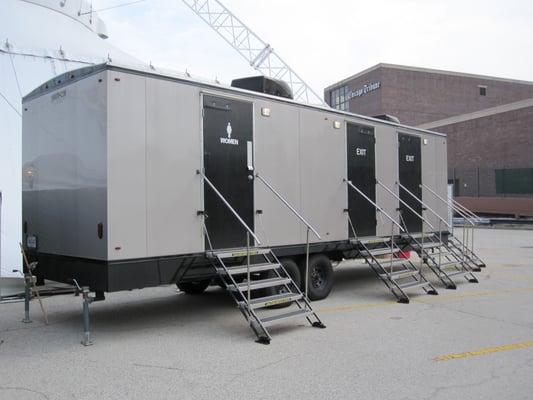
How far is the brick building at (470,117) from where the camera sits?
3906 cm

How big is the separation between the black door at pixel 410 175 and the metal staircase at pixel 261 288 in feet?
14.9

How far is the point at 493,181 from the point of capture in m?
40.5

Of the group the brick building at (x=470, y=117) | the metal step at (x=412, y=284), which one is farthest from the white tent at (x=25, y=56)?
the brick building at (x=470, y=117)

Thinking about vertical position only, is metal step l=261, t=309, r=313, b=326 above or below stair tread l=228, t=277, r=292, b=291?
below

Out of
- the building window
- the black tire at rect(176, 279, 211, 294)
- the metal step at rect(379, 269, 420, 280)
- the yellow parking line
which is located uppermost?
the building window

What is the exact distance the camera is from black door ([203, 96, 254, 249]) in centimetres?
785

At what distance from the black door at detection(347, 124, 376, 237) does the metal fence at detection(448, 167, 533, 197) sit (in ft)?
99.1

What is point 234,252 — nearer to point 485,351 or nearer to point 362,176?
point 485,351

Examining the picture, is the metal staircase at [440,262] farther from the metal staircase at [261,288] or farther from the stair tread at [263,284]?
the stair tread at [263,284]

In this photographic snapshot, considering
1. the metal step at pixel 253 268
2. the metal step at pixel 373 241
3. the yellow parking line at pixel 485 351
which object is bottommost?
the yellow parking line at pixel 485 351

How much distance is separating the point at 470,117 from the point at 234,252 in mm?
44342

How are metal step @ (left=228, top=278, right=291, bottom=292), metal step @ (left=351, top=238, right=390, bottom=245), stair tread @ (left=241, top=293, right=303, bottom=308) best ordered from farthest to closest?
metal step @ (left=351, top=238, right=390, bottom=245)
metal step @ (left=228, top=278, right=291, bottom=292)
stair tread @ (left=241, top=293, right=303, bottom=308)

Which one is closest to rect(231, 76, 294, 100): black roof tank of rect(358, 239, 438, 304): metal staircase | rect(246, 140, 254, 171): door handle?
rect(246, 140, 254, 171): door handle

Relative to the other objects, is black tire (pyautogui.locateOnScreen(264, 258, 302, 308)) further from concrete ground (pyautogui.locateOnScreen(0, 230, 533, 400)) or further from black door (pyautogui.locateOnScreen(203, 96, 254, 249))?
black door (pyautogui.locateOnScreen(203, 96, 254, 249))
